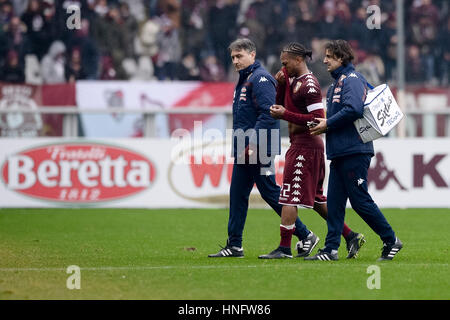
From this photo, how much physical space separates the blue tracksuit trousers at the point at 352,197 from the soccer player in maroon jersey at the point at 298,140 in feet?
0.76

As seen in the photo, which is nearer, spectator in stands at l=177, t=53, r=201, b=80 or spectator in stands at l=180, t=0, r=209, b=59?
spectator in stands at l=177, t=53, r=201, b=80

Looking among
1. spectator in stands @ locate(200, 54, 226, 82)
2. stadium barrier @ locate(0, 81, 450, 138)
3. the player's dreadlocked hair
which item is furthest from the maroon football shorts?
spectator in stands @ locate(200, 54, 226, 82)

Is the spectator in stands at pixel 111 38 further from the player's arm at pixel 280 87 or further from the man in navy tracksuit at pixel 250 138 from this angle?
the player's arm at pixel 280 87

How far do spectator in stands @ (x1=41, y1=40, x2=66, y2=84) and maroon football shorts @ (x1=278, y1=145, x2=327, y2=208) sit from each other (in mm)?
12292

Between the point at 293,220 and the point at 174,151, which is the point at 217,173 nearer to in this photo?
the point at 174,151

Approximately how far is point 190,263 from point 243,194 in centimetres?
107

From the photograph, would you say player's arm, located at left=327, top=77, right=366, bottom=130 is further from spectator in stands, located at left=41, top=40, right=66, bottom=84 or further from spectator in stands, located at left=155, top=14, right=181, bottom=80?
spectator in stands, located at left=155, top=14, right=181, bottom=80

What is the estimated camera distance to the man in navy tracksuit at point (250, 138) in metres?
10.2

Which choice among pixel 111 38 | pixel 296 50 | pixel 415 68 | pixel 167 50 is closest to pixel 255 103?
pixel 296 50

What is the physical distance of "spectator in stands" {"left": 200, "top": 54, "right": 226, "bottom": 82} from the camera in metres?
22.7

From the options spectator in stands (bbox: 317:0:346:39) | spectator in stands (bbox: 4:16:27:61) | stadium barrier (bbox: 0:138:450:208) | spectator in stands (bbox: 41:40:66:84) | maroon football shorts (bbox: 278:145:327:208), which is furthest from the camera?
spectator in stands (bbox: 317:0:346:39)

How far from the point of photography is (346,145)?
9773 millimetres

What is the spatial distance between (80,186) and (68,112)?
149cm

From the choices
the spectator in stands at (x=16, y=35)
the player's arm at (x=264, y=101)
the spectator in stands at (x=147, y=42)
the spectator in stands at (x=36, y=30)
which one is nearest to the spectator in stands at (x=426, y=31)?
the spectator in stands at (x=147, y=42)
